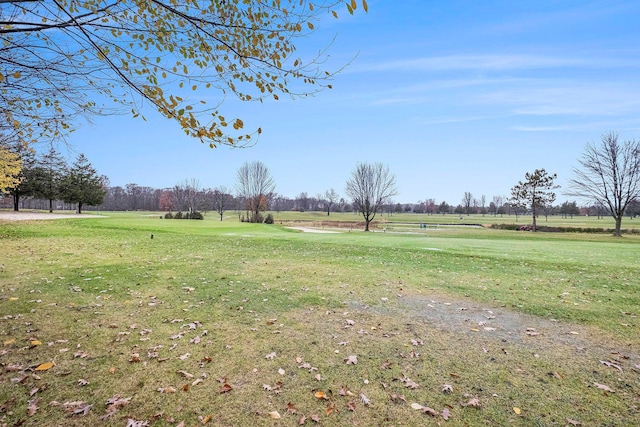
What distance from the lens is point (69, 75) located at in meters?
5.07

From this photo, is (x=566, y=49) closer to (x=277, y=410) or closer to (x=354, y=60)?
(x=354, y=60)

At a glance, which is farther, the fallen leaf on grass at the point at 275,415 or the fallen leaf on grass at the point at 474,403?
the fallen leaf on grass at the point at 474,403

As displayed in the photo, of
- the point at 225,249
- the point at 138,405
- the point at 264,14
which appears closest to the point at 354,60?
the point at 264,14

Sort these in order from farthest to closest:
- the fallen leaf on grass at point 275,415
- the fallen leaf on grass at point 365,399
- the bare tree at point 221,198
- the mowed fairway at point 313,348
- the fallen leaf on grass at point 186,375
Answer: the bare tree at point 221,198 → the fallen leaf on grass at point 186,375 → the fallen leaf on grass at point 365,399 → the mowed fairway at point 313,348 → the fallen leaf on grass at point 275,415

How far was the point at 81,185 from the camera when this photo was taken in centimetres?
5309

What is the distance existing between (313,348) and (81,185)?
205 feet

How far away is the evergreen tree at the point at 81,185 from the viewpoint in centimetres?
5147

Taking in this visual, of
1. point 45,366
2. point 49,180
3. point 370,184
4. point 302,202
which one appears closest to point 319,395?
point 45,366

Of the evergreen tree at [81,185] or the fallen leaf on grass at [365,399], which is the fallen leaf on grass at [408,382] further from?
the evergreen tree at [81,185]

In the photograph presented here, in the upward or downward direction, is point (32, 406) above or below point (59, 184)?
below

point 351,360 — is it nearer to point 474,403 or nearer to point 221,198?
point 474,403

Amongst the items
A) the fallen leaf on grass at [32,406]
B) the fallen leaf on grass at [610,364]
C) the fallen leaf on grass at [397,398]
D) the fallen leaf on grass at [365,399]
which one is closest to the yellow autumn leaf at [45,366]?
the fallen leaf on grass at [32,406]

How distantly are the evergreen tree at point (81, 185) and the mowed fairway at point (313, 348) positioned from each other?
52715mm

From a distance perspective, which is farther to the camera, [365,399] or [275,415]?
[365,399]
